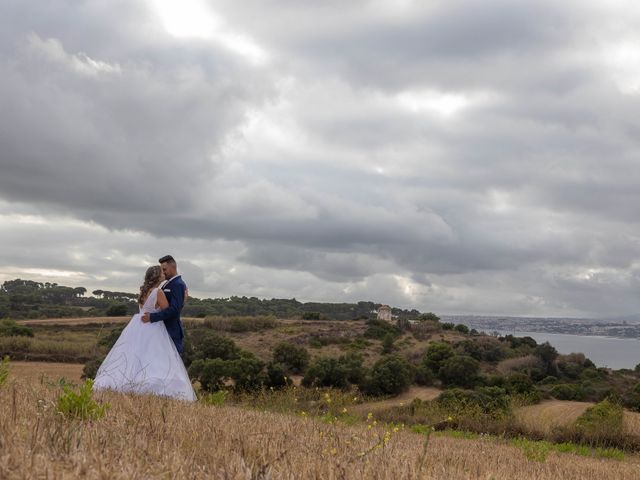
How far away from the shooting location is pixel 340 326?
64.3m

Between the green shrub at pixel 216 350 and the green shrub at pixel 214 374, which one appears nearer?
the green shrub at pixel 214 374

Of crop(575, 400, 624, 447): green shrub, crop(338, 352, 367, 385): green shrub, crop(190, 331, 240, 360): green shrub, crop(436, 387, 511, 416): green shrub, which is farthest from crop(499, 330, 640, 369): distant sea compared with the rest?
crop(575, 400, 624, 447): green shrub

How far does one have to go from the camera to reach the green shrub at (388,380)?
32.5 meters

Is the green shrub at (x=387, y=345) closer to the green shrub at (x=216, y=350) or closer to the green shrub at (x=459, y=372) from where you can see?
the green shrub at (x=459, y=372)

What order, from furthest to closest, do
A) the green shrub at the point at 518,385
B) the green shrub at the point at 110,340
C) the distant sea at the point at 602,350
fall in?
1. the distant sea at the point at 602,350
2. the green shrub at the point at 110,340
3. the green shrub at the point at 518,385

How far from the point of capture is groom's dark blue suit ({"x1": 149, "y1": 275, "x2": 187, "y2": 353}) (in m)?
10.3

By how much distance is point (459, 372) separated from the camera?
37312mm

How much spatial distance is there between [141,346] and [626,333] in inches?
6156

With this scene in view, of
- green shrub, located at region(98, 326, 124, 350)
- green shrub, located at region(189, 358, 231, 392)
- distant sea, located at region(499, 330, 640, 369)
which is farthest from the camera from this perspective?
distant sea, located at region(499, 330, 640, 369)

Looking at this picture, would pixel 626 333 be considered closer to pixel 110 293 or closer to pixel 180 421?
pixel 110 293

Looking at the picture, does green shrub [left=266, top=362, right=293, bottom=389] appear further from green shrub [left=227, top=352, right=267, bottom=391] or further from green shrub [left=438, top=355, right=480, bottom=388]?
green shrub [left=438, top=355, right=480, bottom=388]

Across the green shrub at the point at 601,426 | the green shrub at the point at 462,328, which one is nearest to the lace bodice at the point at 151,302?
the green shrub at the point at 601,426

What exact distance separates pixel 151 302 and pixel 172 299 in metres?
0.35

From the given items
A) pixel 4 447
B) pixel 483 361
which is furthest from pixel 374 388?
pixel 4 447
